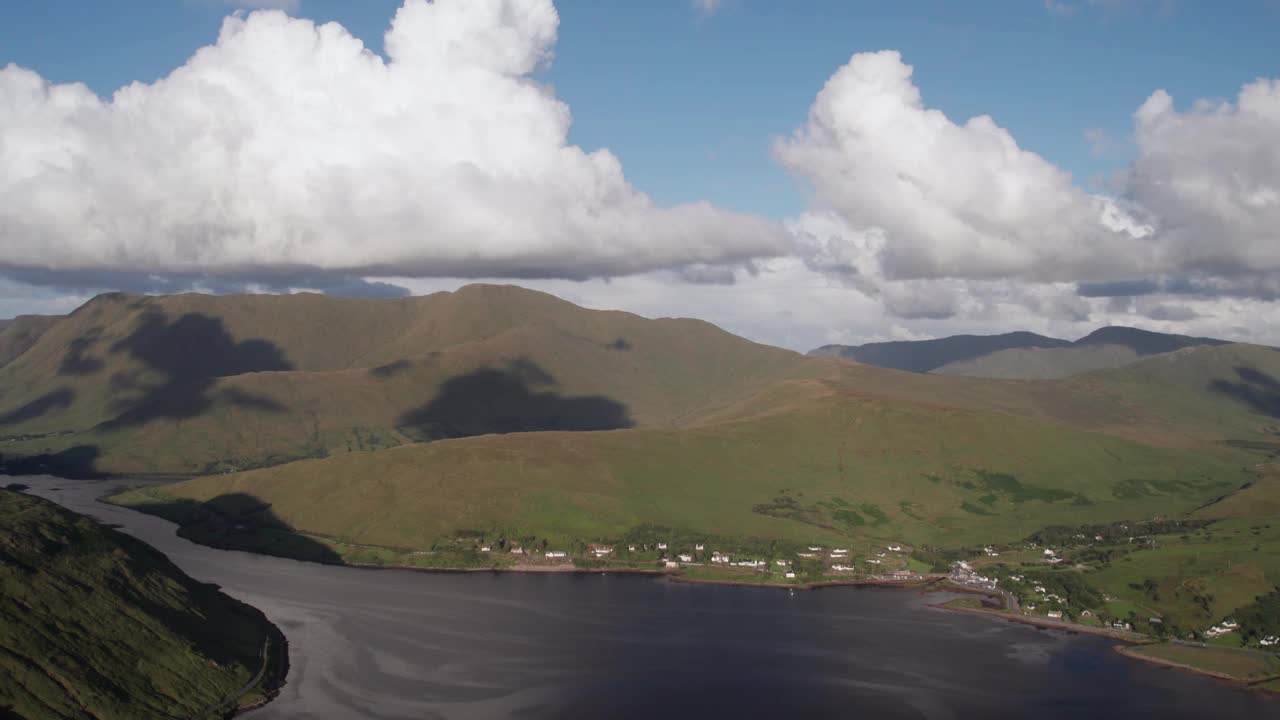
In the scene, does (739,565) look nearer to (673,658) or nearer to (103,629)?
(673,658)

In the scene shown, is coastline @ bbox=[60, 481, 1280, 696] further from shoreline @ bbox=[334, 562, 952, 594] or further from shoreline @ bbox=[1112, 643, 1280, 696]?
shoreline @ bbox=[1112, 643, 1280, 696]

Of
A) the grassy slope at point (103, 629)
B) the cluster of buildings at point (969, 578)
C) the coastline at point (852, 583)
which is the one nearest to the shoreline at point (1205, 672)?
the coastline at point (852, 583)

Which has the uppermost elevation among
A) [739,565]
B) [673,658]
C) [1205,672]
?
[739,565]

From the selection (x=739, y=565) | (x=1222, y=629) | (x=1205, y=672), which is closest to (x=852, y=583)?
(x=739, y=565)

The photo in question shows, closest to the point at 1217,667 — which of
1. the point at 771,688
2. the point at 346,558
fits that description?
the point at 771,688

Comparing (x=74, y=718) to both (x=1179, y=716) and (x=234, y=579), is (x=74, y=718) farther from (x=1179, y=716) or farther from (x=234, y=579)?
(x=1179, y=716)

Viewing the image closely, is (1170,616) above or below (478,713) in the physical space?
above
